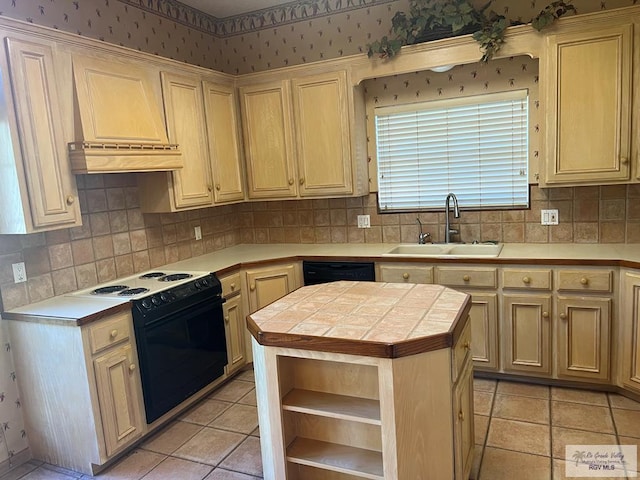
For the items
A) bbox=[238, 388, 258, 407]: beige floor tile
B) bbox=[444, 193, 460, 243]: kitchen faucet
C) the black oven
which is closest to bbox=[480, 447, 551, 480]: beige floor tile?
bbox=[238, 388, 258, 407]: beige floor tile

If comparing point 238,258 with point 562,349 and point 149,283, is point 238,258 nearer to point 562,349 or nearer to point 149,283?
point 149,283

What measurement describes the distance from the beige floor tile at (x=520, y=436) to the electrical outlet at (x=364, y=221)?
185 cm

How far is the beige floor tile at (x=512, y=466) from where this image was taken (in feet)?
7.27

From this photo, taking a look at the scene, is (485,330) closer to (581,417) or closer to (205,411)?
(581,417)

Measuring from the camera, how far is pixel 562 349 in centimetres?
297

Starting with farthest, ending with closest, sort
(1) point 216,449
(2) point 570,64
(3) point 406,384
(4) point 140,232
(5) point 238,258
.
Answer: (5) point 238,258
(4) point 140,232
(2) point 570,64
(1) point 216,449
(3) point 406,384

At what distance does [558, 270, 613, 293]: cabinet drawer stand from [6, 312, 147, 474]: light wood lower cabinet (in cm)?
263

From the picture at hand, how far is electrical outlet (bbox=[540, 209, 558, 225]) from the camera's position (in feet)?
11.1

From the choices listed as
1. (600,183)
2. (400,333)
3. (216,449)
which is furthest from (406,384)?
(600,183)

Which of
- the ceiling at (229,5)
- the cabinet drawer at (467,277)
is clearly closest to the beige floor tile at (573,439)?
the cabinet drawer at (467,277)

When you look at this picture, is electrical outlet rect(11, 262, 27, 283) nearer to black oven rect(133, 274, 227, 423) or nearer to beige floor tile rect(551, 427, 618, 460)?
black oven rect(133, 274, 227, 423)

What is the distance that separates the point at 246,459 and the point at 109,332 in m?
1.02

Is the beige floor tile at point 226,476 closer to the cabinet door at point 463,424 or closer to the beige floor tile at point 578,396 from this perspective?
the cabinet door at point 463,424

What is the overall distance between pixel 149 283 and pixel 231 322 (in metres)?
0.72
